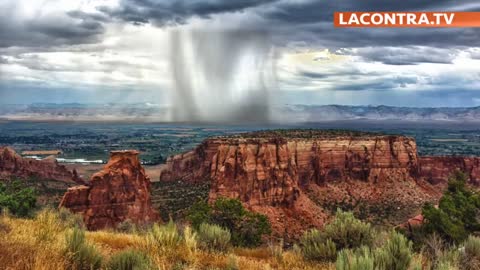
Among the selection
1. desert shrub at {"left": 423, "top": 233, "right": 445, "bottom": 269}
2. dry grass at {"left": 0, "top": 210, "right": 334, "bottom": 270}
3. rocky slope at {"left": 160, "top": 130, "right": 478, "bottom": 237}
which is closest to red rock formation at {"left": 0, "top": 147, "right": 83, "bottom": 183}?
rocky slope at {"left": 160, "top": 130, "right": 478, "bottom": 237}

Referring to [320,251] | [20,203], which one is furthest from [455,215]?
[20,203]

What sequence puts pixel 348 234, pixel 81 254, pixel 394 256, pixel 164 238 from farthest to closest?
pixel 348 234, pixel 164 238, pixel 394 256, pixel 81 254

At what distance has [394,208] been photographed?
8019 centimetres

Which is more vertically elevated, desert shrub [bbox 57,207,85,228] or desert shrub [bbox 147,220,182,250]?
desert shrub [bbox 147,220,182,250]

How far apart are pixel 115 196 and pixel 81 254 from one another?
5126 centimetres

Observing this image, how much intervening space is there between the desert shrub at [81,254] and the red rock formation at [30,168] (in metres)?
93.0

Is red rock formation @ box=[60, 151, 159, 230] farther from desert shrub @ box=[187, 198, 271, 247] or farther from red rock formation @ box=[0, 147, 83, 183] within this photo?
red rock formation @ box=[0, 147, 83, 183]

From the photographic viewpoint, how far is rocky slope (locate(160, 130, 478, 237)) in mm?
75375

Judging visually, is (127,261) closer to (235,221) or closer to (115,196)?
(235,221)

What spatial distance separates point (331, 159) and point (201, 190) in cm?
2624

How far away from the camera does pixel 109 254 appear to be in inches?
425

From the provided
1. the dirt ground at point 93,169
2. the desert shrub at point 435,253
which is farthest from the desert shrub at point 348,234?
the dirt ground at point 93,169

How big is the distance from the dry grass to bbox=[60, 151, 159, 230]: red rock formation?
42.7 m

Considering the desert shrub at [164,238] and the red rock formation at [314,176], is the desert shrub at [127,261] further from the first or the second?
the red rock formation at [314,176]
